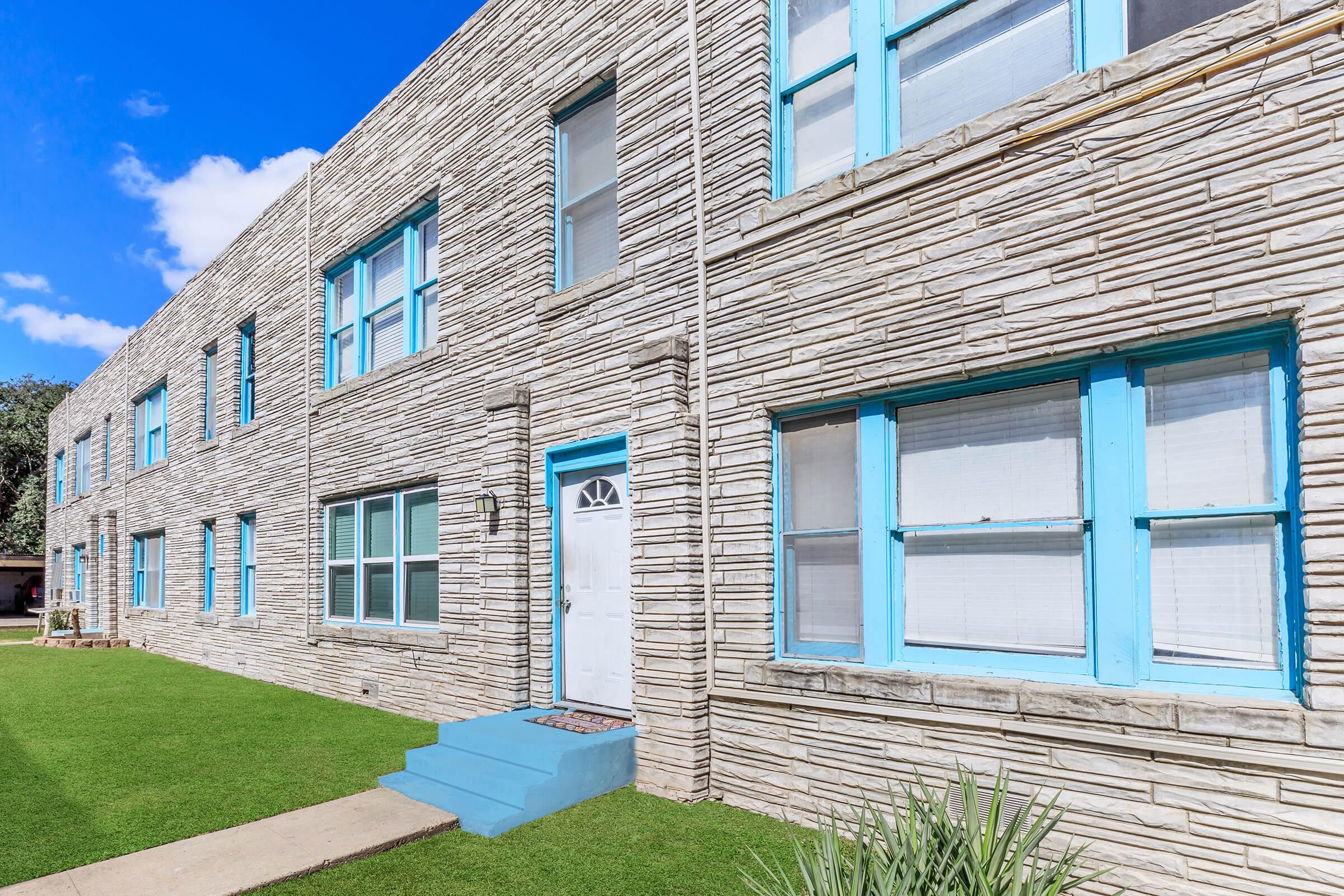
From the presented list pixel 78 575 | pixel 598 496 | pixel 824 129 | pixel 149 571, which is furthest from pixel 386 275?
pixel 78 575

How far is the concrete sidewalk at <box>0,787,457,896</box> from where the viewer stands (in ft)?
14.4

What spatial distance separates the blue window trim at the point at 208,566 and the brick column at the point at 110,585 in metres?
5.74

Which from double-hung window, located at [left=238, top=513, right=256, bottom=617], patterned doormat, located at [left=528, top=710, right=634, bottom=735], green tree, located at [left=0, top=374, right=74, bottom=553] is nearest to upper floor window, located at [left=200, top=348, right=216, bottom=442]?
double-hung window, located at [left=238, top=513, right=256, bottom=617]

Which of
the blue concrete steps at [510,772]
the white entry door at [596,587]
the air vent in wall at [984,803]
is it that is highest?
the white entry door at [596,587]

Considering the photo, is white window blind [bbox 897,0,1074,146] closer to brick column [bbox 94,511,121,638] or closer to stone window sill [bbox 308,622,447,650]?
stone window sill [bbox 308,622,447,650]

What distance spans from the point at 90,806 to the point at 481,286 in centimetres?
546

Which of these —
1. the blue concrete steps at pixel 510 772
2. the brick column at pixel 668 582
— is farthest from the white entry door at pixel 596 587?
the blue concrete steps at pixel 510 772

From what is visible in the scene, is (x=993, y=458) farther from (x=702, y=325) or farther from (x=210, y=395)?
(x=210, y=395)

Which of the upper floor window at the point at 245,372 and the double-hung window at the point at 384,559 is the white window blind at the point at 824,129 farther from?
the upper floor window at the point at 245,372

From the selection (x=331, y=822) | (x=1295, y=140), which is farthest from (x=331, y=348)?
(x=1295, y=140)

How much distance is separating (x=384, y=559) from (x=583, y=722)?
432 cm

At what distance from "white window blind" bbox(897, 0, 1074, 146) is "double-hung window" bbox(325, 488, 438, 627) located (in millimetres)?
6410

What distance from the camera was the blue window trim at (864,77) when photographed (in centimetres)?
534

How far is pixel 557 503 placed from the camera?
7473 mm
